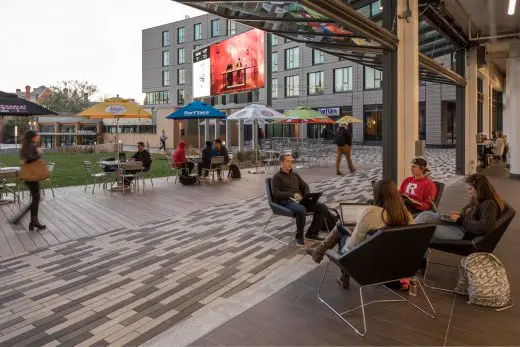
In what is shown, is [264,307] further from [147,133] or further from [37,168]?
[147,133]

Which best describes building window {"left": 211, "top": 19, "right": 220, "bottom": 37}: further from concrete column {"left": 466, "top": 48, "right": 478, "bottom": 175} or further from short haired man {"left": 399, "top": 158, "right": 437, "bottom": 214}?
short haired man {"left": 399, "top": 158, "right": 437, "bottom": 214}

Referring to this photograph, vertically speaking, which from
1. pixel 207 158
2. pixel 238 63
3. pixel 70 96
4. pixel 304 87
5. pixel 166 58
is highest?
pixel 166 58

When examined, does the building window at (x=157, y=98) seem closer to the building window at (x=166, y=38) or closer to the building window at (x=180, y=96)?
the building window at (x=180, y=96)

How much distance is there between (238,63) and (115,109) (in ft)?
47.5

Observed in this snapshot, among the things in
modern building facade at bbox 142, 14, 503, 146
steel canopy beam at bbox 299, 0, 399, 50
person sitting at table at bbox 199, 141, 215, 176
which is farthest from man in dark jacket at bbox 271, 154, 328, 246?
modern building facade at bbox 142, 14, 503, 146

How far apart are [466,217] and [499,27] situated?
36.8 ft

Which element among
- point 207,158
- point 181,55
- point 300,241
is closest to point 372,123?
point 207,158

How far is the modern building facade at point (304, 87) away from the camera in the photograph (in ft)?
108

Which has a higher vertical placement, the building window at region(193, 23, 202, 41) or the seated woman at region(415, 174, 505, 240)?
the building window at region(193, 23, 202, 41)

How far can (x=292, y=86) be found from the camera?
44125 millimetres

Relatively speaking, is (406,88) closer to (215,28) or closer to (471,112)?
(471,112)

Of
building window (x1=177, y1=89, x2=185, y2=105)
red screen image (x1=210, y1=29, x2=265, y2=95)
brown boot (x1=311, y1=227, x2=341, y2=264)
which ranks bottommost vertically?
brown boot (x1=311, y1=227, x2=341, y2=264)

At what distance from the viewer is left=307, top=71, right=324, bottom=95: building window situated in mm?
41344

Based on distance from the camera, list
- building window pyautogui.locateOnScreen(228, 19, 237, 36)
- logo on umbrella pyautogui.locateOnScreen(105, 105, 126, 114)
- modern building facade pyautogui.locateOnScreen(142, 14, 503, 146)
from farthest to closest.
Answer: building window pyautogui.locateOnScreen(228, 19, 237, 36), modern building facade pyautogui.locateOnScreen(142, 14, 503, 146), logo on umbrella pyautogui.locateOnScreen(105, 105, 126, 114)
